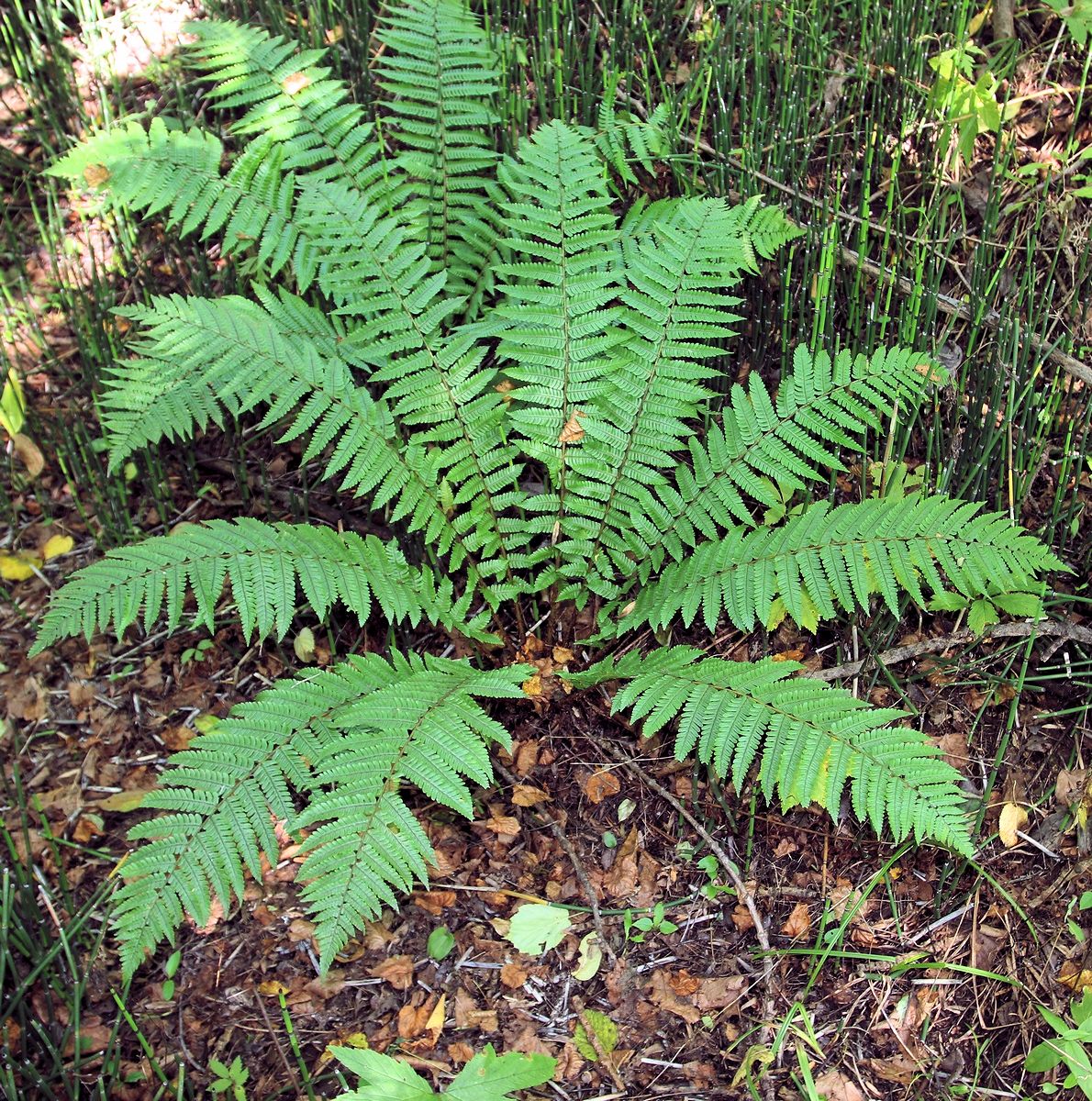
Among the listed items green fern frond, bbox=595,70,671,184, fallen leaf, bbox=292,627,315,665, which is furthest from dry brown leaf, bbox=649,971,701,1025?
green fern frond, bbox=595,70,671,184

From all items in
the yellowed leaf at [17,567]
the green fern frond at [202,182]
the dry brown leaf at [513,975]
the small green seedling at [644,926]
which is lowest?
the dry brown leaf at [513,975]

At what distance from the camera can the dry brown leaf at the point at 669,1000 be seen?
2039mm

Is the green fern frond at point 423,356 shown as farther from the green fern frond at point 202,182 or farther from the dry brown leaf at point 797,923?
the dry brown leaf at point 797,923

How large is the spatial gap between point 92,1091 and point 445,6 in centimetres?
310

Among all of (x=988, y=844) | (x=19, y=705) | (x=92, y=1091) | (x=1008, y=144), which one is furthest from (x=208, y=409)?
(x=1008, y=144)

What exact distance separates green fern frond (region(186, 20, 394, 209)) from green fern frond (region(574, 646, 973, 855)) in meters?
1.74

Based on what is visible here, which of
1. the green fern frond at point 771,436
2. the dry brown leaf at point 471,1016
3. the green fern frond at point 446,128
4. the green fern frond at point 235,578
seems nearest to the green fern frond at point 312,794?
the green fern frond at point 235,578

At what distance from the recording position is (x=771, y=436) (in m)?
2.44

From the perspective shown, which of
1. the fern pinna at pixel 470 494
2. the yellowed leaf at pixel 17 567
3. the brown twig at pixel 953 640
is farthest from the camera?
the yellowed leaf at pixel 17 567

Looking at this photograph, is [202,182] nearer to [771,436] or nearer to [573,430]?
[573,430]

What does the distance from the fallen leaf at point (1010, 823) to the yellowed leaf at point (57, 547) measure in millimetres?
2757

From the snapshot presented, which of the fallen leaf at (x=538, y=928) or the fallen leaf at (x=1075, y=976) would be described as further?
the fallen leaf at (x=538, y=928)

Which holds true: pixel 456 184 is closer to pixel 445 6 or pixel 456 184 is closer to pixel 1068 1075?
pixel 445 6

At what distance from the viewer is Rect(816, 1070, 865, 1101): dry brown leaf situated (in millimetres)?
1920
